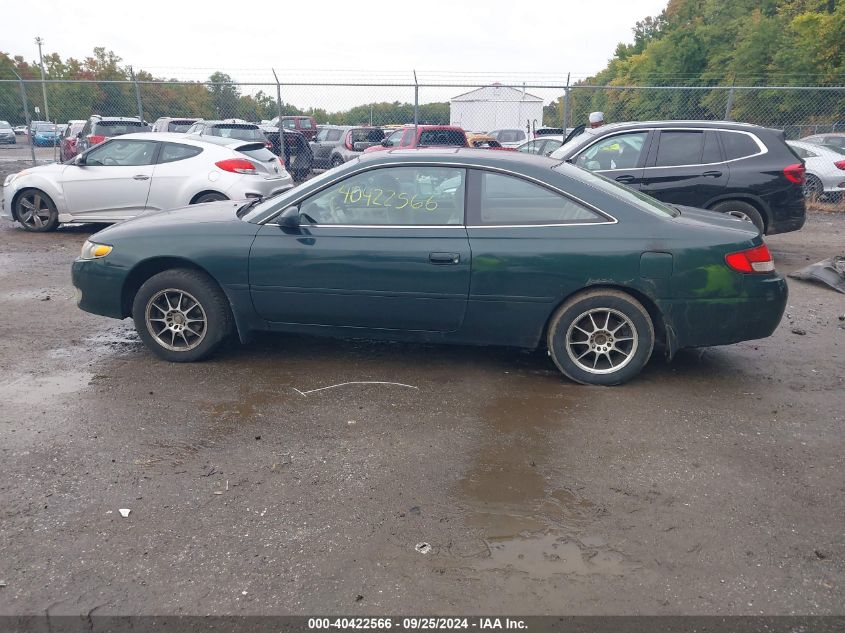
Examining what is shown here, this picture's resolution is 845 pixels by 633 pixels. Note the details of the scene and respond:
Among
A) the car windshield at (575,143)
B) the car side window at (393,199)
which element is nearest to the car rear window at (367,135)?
the car windshield at (575,143)

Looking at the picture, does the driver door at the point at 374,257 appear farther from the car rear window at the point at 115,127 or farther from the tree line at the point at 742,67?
the car rear window at the point at 115,127

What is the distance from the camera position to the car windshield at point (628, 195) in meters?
5.03

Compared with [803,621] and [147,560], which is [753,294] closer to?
[803,621]

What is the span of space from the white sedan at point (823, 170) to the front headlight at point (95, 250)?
46.1ft

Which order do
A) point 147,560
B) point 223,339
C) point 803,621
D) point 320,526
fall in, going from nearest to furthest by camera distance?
point 803,621 < point 147,560 < point 320,526 < point 223,339

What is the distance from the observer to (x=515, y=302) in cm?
488

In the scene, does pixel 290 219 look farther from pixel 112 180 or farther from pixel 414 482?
pixel 112 180

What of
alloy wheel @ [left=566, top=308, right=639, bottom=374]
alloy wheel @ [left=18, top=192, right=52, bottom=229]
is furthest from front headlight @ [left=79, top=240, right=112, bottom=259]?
alloy wheel @ [left=18, top=192, right=52, bottom=229]

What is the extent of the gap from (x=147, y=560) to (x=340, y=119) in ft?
58.1

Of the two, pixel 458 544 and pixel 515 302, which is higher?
pixel 515 302

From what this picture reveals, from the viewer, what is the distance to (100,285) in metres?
5.32

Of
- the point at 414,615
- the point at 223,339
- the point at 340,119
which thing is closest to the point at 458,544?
the point at 414,615

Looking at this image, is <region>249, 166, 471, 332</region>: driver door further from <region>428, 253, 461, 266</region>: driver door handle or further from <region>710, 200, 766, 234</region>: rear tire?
<region>710, 200, 766, 234</region>: rear tire

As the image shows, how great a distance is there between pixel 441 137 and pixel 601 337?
38.3 feet
